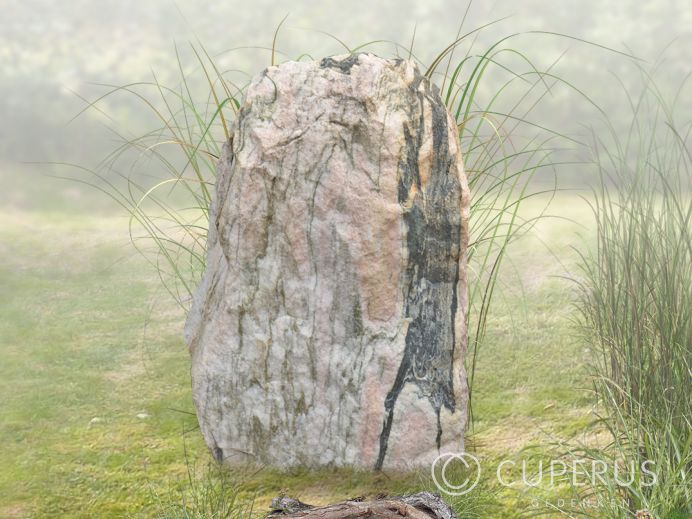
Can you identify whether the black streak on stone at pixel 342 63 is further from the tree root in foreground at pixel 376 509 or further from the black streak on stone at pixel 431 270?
the tree root in foreground at pixel 376 509

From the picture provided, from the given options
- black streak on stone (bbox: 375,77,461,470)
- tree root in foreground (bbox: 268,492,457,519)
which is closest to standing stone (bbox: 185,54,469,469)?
black streak on stone (bbox: 375,77,461,470)

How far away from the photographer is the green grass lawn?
2738mm

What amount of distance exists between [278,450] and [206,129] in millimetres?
1047

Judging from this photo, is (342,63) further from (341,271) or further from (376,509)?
(376,509)

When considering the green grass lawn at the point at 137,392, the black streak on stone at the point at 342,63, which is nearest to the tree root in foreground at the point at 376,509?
the green grass lawn at the point at 137,392

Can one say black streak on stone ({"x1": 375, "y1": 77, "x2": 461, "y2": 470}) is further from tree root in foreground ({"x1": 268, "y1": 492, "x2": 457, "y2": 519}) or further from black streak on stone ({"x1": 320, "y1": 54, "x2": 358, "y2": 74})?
tree root in foreground ({"x1": 268, "y1": 492, "x2": 457, "y2": 519})

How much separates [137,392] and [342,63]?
161 cm

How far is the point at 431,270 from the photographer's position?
2.63 m

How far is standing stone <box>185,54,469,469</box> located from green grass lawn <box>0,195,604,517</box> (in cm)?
18

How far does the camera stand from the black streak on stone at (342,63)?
258 cm

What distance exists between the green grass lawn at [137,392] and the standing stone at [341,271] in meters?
0.18

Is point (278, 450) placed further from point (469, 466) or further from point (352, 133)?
point (352, 133)

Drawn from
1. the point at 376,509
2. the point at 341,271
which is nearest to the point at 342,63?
the point at 341,271

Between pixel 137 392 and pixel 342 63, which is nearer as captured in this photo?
pixel 342 63
